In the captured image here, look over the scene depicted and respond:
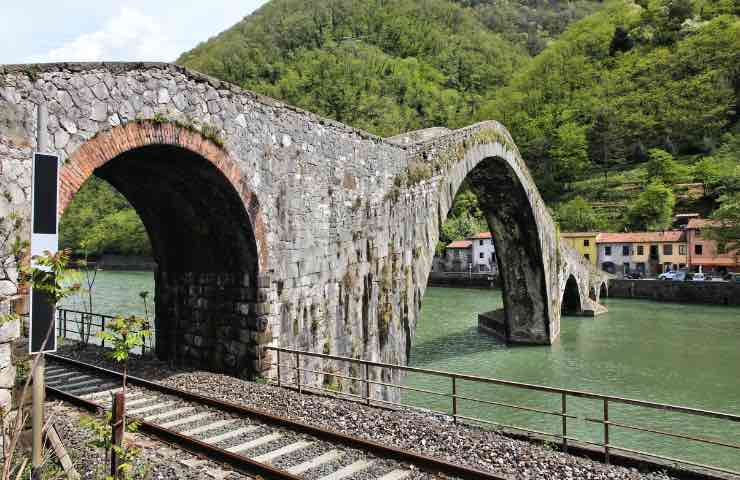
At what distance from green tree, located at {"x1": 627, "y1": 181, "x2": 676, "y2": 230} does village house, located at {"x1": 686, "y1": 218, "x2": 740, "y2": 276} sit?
5732 millimetres

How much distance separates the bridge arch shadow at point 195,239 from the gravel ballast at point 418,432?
37.0 inches

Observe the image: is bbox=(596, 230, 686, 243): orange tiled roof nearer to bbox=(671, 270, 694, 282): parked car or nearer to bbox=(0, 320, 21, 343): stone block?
bbox=(671, 270, 694, 282): parked car

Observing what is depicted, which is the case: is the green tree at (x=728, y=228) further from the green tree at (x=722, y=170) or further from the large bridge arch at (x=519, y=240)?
the large bridge arch at (x=519, y=240)

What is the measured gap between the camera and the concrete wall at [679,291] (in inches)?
1459

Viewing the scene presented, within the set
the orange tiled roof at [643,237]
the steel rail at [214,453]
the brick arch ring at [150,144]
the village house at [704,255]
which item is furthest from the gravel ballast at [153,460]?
the orange tiled roof at [643,237]

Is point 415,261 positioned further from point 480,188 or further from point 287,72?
point 287,72

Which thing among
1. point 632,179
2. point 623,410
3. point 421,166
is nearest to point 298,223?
point 421,166

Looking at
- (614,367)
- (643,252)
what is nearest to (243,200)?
(614,367)

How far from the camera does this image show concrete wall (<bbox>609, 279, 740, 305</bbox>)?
37062 mm

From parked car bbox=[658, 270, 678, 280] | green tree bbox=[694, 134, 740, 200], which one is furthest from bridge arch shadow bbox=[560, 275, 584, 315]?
green tree bbox=[694, 134, 740, 200]

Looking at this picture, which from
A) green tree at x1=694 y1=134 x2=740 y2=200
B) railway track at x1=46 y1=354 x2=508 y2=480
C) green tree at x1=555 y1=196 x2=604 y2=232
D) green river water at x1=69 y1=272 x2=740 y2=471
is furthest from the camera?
green tree at x1=555 y1=196 x2=604 y2=232

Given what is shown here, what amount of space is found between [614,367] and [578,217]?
43270mm

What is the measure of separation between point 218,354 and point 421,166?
6.72m

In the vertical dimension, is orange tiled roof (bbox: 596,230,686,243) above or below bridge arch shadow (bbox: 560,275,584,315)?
above
